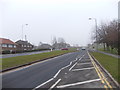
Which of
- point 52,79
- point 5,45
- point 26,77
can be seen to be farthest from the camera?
point 5,45

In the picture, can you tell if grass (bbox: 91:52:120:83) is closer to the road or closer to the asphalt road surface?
the road

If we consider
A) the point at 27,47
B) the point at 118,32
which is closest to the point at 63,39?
the point at 27,47

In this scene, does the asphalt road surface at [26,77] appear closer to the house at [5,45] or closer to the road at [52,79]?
the road at [52,79]

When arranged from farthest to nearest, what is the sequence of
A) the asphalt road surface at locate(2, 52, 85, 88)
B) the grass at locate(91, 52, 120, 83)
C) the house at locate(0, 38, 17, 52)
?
the house at locate(0, 38, 17, 52), the grass at locate(91, 52, 120, 83), the asphalt road surface at locate(2, 52, 85, 88)

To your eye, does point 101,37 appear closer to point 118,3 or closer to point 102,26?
point 102,26

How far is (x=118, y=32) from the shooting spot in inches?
1215

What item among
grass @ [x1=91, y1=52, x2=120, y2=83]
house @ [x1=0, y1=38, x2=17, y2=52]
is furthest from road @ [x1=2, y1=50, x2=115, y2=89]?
house @ [x1=0, y1=38, x2=17, y2=52]

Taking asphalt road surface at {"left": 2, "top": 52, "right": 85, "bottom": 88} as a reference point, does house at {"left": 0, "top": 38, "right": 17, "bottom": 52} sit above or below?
above

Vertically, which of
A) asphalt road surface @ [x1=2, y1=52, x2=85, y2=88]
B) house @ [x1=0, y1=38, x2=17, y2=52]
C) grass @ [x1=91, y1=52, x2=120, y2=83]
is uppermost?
house @ [x1=0, y1=38, x2=17, y2=52]

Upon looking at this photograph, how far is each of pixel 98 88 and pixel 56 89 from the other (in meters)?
1.87

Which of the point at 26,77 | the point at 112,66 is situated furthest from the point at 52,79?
the point at 112,66

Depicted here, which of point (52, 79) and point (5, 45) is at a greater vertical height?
point (5, 45)

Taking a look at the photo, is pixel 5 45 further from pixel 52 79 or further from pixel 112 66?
pixel 52 79

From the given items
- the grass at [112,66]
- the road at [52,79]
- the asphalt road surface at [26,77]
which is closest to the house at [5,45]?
the grass at [112,66]
